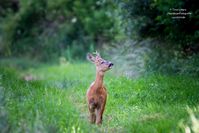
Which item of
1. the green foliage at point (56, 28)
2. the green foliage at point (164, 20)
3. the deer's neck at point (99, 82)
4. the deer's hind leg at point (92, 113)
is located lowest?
the green foliage at point (56, 28)

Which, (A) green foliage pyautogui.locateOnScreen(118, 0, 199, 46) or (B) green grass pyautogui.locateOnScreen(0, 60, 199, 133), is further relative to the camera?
(A) green foliage pyautogui.locateOnScreen(118, 0, 199, 46)

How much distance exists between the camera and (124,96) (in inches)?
477

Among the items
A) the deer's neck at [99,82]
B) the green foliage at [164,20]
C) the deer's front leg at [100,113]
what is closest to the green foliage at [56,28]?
the green foliage at [164,20]

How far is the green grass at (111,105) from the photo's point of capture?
8859mm

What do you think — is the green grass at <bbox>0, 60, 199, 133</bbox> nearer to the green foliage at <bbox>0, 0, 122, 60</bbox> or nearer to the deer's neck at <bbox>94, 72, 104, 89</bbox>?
the deer's neck at <bbox>94, 72, 104, 89</bbox>

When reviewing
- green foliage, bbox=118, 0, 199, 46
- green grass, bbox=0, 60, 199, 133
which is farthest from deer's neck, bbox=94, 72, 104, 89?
green foliage, bbox=118, 0, 199, 46

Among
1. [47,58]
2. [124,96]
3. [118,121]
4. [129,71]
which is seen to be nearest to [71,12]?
[47,58]

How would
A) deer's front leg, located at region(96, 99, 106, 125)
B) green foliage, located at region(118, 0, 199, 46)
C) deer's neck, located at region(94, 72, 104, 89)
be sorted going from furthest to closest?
1. green foliage, located at region(118, 0, 199, 46)
2. deer's neck, located at region(94, 72, 104, 89)
3. deer's front leg, located at region(96, 99, 106, 125)

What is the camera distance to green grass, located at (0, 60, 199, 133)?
8859 mm

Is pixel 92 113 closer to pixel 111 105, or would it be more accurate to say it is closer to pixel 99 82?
pixel 99 82

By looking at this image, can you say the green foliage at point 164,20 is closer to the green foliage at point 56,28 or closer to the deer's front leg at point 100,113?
the green foliage at point 56,28

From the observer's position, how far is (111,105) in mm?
11492

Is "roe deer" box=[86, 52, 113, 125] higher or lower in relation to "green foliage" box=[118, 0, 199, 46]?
higher

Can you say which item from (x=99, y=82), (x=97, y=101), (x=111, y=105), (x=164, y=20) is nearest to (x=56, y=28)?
(x=164, y=20)
